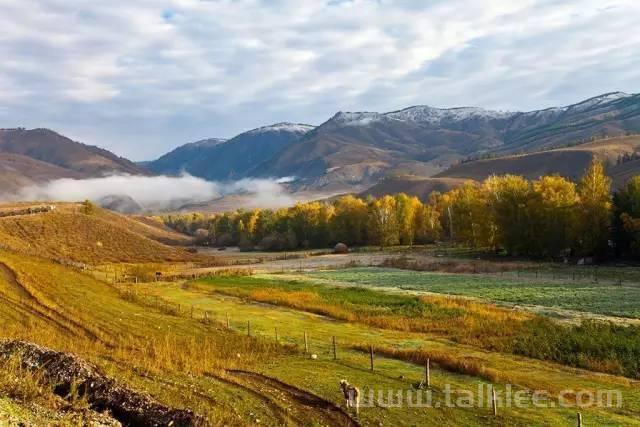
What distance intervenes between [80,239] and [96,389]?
13045cm

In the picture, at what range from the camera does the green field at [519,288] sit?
170 feet

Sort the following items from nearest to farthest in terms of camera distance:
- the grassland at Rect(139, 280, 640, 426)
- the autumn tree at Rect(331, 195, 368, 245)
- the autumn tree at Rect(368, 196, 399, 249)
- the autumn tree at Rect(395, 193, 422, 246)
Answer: the grassland at Rect(139, 280, 640, 426), the autumn tree at Rect(368, 196, 399, 249), the autumn tree at Rect(395, 193, 422, 246), the autumn tree at Rect(331, 195, 368, 245)

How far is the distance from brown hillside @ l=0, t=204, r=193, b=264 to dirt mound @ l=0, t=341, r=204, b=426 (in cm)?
10736

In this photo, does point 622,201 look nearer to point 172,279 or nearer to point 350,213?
point 172,279

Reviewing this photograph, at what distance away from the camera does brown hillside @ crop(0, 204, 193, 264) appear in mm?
126062

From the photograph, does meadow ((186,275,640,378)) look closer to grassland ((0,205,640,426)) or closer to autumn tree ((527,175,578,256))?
grassland ((0,205,640,426))

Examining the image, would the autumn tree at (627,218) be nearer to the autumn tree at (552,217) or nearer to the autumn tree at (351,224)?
the autumn tree at (552,217)

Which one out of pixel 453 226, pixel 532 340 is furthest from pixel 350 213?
pixel 532 340

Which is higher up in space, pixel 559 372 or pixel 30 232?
pixel 30 232

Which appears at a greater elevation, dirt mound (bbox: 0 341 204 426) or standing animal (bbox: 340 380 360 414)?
→ dirt mound (bbox: 0 341 204 426)

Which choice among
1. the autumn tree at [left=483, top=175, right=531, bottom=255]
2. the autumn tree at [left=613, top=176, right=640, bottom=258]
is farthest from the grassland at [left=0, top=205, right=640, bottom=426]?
the autumn tree at [left=483, top=175, right=531, bottom=255]

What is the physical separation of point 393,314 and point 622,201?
67.4 m

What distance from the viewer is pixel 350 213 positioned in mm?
191250

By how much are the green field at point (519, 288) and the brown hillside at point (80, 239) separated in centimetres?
6388
